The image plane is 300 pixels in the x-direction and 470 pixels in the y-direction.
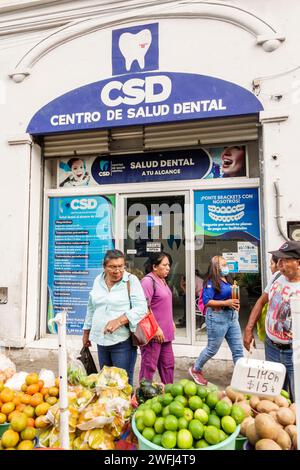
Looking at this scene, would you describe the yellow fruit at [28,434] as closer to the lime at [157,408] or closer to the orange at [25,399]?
the orange at [25,399]

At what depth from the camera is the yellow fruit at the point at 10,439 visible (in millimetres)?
1859

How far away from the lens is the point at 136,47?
18.3 ft

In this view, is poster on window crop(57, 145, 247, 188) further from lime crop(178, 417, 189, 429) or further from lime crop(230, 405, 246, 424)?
lime crop(178, 417, 189, 429)

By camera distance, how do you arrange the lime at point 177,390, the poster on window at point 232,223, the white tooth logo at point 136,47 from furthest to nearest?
the white tooth logo at point 136,47 → the poster on window at point 232,223 → the lime at point 177,390

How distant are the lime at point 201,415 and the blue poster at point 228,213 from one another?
154 inches

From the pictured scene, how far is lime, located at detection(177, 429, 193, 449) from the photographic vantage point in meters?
1.67

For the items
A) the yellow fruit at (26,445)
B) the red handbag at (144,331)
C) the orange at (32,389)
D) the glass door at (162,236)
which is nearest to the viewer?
the yellow fruit at (26,445)

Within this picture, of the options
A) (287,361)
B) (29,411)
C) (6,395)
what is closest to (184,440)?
(29,411)

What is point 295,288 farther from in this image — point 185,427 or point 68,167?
point 68,167

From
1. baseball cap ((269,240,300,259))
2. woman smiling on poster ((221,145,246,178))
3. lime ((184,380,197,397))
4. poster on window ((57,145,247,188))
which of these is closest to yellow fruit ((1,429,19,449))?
lime ((184,380,197,397))

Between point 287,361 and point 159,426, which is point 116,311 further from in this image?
point 287,361

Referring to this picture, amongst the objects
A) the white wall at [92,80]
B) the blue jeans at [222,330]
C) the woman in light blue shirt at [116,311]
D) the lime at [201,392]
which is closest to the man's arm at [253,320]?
the blue jeans at [222,330]

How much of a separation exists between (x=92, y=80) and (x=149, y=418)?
216 inches

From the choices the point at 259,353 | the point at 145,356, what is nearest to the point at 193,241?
the point at 259,353
